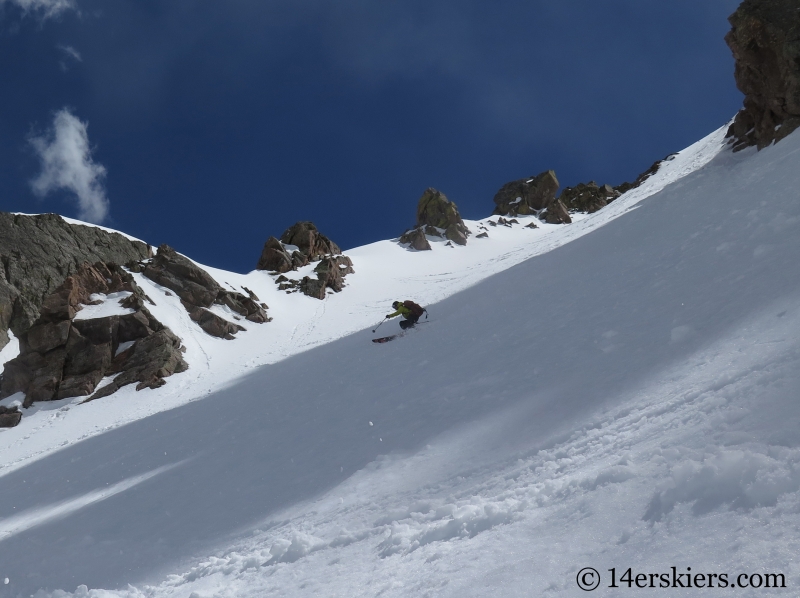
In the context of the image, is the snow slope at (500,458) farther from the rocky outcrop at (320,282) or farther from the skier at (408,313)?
the rocky outcrop at (320,282)

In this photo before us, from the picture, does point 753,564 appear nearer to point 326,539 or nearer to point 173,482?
point 326,539

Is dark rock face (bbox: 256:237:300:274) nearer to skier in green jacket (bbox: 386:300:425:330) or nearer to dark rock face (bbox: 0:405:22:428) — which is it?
dark rock face (bbox: 0:405:22:428)

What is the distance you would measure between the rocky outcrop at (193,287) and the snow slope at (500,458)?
19944mm

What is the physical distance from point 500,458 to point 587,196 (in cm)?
9204

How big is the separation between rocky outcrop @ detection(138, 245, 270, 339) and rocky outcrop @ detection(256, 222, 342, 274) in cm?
1201

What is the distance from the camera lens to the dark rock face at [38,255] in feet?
127

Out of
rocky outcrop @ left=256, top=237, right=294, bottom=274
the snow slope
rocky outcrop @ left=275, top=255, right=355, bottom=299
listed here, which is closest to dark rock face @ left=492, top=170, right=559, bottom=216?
rocky outcrop @ left=275, top=255, right=355, bottom=299

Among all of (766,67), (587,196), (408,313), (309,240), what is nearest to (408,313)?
(408,313)

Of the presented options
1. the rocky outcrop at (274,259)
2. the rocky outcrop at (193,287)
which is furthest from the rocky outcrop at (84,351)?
the rocky outcrop at (274,259)

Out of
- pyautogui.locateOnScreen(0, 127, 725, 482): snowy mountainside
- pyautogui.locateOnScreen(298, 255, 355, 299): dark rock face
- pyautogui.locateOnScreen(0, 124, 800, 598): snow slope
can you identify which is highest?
pyautogui.locateOnScreen(298, 255, 355, 299): dark rock face

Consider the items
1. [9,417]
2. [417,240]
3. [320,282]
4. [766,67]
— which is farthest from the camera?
[417,240]

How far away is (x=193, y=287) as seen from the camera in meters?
36.1

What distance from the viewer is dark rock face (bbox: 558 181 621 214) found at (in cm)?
8719

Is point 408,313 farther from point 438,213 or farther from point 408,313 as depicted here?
point 438,213
